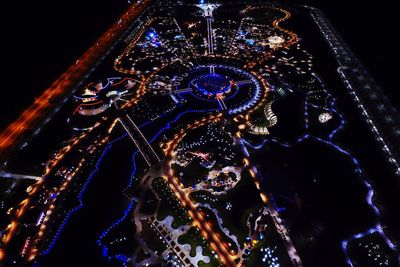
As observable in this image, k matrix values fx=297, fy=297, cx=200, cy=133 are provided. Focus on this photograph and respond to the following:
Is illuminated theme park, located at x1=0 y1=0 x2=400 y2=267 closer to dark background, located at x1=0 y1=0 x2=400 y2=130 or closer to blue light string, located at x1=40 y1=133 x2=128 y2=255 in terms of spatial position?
blue light string, located at x1=40 y1=133 x2=128 y2=255

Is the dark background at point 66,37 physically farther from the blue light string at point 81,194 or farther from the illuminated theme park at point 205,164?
the blue light string at point 81,194

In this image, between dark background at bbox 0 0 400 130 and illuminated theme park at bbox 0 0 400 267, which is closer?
illuminated theme park at bbox 0 0 400 267

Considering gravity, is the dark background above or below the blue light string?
above

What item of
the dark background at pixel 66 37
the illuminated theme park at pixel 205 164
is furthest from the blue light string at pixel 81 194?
the dark background at pixel 66 37

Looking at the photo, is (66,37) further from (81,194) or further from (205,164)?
(205,164)

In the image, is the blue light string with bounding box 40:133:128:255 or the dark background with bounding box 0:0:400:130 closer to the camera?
the blue light string with bounding box 40:133:128:255

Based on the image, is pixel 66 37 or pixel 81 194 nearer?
pixel 81 194

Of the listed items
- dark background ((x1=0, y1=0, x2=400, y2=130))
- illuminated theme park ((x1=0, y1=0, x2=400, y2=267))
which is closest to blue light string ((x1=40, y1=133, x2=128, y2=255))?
illuminated theme park ((x1=0, y1=0, x2=400, y2=267))

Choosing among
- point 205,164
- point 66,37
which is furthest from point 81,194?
point 66,37

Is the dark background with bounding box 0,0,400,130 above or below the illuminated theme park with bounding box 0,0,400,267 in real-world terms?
above
